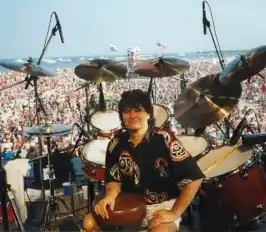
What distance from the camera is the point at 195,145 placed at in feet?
9.87

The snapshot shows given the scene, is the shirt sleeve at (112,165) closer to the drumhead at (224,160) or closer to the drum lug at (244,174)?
the drumhead at (224,160)

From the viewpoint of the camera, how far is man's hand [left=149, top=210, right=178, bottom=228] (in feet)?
5.31

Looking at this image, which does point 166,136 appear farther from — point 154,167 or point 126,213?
point 126,213

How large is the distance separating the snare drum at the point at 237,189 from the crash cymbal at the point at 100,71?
1.93m

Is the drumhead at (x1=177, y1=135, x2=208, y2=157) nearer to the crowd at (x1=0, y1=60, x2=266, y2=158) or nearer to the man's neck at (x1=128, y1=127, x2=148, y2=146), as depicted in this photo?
the crowd at (x1=0, y1=60, x2=266, y2=158)

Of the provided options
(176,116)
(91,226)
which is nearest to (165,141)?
(91,226)

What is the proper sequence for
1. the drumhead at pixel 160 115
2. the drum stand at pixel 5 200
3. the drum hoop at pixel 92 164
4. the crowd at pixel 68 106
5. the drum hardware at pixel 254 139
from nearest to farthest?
the drum hardware at pixel 254 139
the drum hoop at pixel 92 164
the drum stand at pixel 5 200
the drumhead at pixel 160 115
the crowd at pixel 68 106

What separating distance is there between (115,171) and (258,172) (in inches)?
46.0

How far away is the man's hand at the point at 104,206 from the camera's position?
1610mm

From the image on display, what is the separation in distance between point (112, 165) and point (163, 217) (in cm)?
33

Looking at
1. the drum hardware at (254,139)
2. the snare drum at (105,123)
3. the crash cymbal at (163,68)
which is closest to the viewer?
the drum hardware at (254,139)

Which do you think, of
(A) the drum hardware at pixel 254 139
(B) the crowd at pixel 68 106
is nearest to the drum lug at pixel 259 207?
(A) the drum hardware at pixel 254 139

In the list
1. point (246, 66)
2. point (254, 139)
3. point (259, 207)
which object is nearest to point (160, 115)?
point (246, 66)

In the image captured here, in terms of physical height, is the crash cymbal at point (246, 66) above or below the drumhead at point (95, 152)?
above
